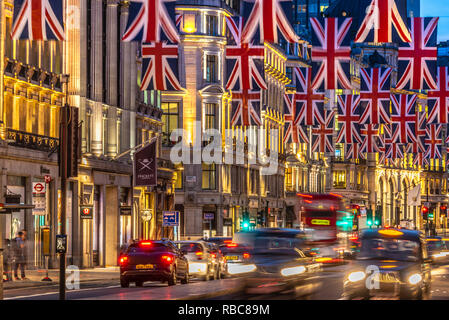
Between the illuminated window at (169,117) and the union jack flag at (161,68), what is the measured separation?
1733 inches

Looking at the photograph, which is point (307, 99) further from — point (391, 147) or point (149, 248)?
point (149, 248)

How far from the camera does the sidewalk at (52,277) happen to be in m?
40.0

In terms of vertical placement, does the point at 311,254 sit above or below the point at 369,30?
below

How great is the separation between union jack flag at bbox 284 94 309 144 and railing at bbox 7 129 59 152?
1747 cm

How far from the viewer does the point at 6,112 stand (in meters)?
48.7

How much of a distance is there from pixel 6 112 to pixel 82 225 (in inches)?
392

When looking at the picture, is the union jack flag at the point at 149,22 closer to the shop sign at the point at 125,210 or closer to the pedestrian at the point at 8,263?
the pedestrian at the point at 8,263

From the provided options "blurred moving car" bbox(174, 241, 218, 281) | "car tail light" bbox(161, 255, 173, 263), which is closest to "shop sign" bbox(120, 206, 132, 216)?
"blurred moving car" bbox(174, 241, 218, 281)

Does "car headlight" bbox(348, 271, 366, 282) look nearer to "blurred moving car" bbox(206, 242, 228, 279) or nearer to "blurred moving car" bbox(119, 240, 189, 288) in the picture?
"blurred moving car" bbox(119, 240, 189, 288)

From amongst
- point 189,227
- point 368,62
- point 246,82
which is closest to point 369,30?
point 246,82

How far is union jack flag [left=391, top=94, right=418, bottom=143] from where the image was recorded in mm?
71062

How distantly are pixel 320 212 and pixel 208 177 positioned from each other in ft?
104

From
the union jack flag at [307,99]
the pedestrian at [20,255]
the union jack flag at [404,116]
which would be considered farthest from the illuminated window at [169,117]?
the pedestrian at [20,255]
